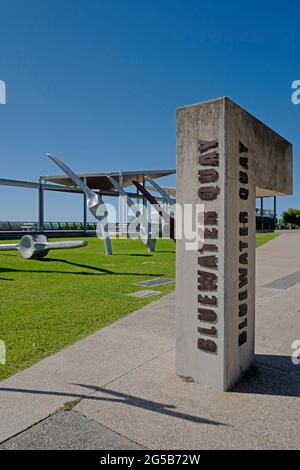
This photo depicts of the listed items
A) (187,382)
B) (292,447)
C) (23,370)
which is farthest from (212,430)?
(23,370)

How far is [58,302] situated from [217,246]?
517 cm

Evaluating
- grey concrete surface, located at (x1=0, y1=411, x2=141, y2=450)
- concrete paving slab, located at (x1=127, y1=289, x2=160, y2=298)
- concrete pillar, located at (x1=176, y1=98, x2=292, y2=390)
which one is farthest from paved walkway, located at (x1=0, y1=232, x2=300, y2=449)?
concrete paving slab, located at (x1=127, y1=289, x2=160, y2=298)

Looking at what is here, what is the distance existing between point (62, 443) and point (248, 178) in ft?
10.8

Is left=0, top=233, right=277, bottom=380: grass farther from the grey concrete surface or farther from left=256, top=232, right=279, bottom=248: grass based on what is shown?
left=256, top=232, right=279, bottom=248: grass

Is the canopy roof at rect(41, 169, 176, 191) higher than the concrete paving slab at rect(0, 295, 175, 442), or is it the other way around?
the canopy roof at rect(41, 169, 176, 191)

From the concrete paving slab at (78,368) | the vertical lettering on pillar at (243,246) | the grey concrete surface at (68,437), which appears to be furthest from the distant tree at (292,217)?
the grey concrete surface at (68,437)

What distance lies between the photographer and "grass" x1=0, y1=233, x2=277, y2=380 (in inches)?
205

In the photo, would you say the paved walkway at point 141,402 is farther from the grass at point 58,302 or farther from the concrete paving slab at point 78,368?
the grass at point 58,302

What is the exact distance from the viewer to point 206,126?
12.3 ft

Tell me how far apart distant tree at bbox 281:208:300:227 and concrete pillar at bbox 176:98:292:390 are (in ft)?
259

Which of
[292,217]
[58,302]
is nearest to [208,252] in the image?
[58,302]

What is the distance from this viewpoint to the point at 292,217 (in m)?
77.2

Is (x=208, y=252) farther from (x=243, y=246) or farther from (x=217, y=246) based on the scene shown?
(x=243, y=246)

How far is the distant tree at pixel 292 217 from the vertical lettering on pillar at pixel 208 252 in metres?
79.3
